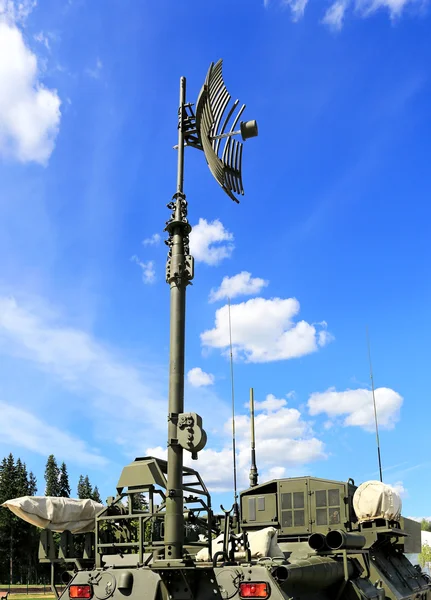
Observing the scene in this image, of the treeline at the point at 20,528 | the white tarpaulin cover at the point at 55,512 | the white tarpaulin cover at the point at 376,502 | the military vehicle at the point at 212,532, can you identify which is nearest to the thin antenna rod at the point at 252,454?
the military vehicle at the point at 212,532

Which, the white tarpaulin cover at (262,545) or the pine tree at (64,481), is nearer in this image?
the white tarpaulin cover at (262,545)

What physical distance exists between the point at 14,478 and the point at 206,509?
6934cm

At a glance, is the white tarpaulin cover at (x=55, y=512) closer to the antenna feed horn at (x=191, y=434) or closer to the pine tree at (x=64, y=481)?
the antenna feed horn at (x=191, y=434)

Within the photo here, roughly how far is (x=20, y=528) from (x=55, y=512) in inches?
2249

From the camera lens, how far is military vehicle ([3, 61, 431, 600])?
833cm

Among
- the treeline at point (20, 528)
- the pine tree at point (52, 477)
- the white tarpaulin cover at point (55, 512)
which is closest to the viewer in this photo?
the white tarpaulin cover at point (55, 512)

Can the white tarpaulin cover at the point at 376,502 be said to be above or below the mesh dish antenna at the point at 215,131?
below

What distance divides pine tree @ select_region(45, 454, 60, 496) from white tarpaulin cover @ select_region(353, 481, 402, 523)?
242ft

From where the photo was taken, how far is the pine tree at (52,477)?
3187 inches

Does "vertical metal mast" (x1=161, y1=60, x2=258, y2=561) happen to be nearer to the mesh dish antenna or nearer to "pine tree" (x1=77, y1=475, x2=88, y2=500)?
the mesh dish antenna

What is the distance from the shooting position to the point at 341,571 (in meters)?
9.06

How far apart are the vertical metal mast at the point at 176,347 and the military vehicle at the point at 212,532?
2 cm

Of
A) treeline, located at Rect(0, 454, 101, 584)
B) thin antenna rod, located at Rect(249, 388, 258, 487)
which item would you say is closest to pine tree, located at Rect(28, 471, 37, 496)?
treeline, located at Rect(0, 454, 101, 584)

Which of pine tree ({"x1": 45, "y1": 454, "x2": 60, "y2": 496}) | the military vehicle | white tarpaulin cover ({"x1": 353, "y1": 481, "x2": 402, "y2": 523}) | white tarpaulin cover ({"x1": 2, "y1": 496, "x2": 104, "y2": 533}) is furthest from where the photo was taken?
pine tree ({"x1": 45, "y1": 454, "x2": 60, "y2": 496})
